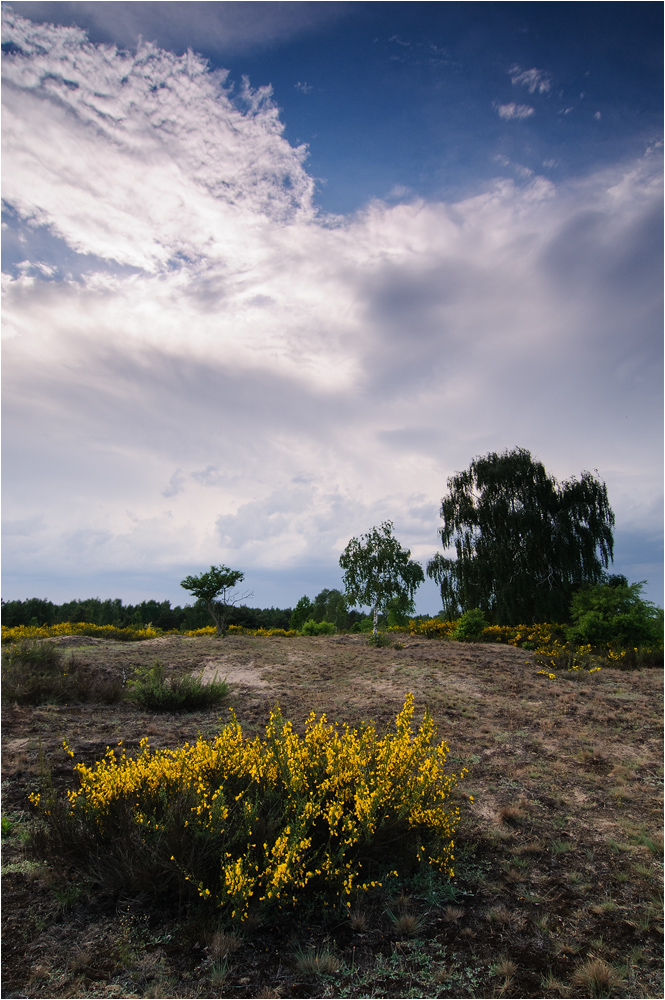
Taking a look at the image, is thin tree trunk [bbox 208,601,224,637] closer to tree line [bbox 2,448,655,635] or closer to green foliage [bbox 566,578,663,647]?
tree line [bbox 2,448,655,635]

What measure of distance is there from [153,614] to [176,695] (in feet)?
191

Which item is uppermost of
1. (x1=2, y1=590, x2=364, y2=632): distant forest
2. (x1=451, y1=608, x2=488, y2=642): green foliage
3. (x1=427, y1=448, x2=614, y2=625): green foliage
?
(x1=427, y1=448, x2=614, y2=625): green foliage

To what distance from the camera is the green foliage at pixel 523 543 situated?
21.7 metres

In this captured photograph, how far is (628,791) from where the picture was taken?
17.8 ft

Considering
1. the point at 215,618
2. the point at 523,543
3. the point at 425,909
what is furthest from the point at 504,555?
the point at 425,909

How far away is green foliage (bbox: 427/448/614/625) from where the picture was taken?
853 inches

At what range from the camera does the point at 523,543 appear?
74.1 feet

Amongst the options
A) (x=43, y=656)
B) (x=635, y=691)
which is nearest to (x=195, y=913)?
(x=43, y=656)

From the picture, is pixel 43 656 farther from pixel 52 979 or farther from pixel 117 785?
pixel 52 979

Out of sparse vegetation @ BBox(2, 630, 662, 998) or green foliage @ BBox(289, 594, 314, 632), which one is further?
green foliage @ BBox(289, 594, 314, 632)

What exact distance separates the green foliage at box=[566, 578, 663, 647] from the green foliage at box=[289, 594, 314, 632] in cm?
2592

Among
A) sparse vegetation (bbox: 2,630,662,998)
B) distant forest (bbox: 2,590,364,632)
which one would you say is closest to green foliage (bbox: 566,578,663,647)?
sparse vegetation (bbox: 2,630,662,998)

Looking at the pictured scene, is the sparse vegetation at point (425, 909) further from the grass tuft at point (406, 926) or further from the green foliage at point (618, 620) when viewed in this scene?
the green foliage at point (618, 620)

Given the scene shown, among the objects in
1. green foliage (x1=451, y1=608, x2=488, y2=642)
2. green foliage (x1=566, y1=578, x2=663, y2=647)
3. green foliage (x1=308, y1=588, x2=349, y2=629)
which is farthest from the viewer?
green foliage (x1=308, y1=588, x2=349, y2=629)
